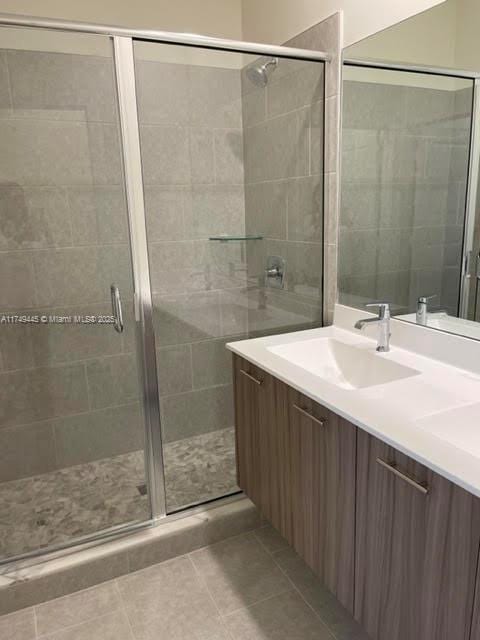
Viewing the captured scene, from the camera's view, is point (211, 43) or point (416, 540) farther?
point (211, 43)

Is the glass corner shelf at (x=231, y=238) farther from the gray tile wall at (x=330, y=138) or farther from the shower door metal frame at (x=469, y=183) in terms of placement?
the shower door metal frame at (x=469, y=183)

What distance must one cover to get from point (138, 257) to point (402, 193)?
1007 mm

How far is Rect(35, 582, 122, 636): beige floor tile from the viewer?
1.67 meters

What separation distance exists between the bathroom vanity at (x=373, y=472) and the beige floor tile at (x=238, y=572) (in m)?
0.32

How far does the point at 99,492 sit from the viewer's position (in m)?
2.15

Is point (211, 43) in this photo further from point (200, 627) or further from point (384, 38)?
point (200, 627)

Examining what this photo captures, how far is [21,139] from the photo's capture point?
1918 mm

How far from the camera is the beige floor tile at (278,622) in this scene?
1.59 m

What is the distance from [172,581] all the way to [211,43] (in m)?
2.04

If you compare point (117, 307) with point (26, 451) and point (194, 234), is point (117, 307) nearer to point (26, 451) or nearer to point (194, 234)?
point (194, 234)

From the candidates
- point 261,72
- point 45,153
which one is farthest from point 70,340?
point 261,72

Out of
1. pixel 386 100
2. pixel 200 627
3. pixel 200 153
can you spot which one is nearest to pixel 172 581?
pixel 200 627

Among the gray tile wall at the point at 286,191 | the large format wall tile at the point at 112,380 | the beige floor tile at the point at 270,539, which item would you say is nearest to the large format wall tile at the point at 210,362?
the gray tile wall at the point at 286,191

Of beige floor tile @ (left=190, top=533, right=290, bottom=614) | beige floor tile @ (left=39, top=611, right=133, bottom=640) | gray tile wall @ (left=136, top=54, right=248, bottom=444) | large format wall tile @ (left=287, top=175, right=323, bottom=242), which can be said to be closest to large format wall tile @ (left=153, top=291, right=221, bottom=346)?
gray tile wall @ (left=136, top=54, right=248, bottom=444)
